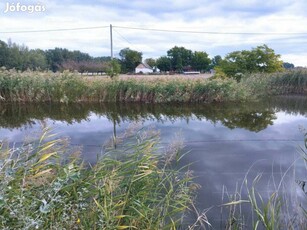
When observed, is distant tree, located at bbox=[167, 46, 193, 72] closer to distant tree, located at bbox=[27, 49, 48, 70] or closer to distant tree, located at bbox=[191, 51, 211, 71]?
distant tree, located at bbox=[191, 51, 211, 71]

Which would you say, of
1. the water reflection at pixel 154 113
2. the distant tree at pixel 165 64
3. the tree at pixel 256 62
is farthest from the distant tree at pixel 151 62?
the water reflection at pixel 154 113

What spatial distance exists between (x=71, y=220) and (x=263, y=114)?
8724mm

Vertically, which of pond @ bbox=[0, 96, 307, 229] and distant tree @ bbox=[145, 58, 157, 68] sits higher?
distant tree @ bbox=[145, 58, 157, 68]

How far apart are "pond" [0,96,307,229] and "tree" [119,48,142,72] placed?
28.0 meters

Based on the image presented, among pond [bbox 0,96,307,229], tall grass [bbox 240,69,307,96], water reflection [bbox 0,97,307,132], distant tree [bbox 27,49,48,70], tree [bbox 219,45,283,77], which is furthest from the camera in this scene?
distant tree [bbox 27,49,48,70]

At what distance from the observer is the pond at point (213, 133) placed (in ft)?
11.8

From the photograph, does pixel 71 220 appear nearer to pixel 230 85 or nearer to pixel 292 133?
pixel 292 133

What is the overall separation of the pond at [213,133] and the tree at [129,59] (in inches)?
1102

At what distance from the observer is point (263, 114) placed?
9359mm

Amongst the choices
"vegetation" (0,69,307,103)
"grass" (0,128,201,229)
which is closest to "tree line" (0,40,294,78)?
"vegetation" (0,69,307,103)

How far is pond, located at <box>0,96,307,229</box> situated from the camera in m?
3.61

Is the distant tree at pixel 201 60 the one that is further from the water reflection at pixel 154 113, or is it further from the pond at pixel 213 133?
the water reflection at pixel 154 113

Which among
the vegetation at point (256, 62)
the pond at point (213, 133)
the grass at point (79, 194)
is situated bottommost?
the pond at point (213, 133)

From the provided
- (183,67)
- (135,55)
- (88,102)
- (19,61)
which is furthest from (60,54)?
(88,102)
